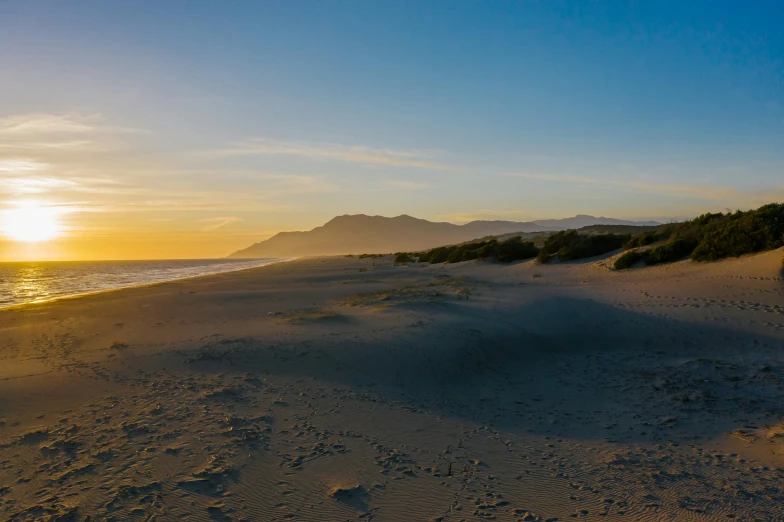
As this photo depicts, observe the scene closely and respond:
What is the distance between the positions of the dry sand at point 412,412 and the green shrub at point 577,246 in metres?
10.3

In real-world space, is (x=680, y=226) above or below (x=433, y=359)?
above

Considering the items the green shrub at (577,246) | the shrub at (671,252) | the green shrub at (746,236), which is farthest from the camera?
the green shrub at (577,246)

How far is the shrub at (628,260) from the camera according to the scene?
19.9m

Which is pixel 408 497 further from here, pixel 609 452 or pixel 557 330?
pixel 557 330

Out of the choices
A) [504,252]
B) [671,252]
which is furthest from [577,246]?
[671,252]

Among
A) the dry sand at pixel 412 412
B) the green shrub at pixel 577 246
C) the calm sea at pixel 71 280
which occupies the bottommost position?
the dry sand at pixel 412 412

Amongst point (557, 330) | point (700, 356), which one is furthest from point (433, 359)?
point (700, 356)

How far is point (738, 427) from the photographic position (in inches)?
255

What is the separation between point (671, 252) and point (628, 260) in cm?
158

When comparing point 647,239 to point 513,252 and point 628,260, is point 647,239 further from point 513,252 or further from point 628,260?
point 513,252

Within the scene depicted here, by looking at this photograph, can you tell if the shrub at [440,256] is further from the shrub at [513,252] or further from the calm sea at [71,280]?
the calm sea at [71,280]

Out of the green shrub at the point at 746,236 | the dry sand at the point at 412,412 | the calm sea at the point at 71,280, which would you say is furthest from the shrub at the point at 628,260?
the calm sea at the point at 71,280

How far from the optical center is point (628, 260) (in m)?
20.0

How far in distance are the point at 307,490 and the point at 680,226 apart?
2258 centimetres
